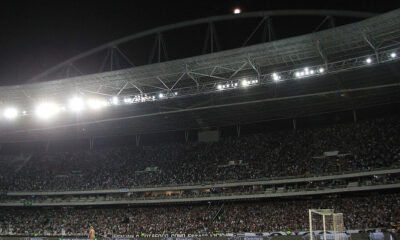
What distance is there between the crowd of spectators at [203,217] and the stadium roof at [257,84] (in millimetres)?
11437

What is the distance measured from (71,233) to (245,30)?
99.6 ft

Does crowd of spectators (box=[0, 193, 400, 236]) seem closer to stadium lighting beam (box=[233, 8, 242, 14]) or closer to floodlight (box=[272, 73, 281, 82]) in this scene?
floodlight (box=[272, 73, 281, 82])

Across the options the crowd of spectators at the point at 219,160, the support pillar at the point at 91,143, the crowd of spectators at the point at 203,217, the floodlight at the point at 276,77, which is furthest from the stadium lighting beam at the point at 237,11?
the support pillar at the point at 91,143

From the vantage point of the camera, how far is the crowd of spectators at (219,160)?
4009 centimetres

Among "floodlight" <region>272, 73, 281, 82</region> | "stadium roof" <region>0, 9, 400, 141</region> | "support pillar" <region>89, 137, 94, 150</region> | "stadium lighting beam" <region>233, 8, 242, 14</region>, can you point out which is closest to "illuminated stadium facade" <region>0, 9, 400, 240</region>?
"stadium roof" <region>0, 9, 400, 141</region>

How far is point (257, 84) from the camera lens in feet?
104

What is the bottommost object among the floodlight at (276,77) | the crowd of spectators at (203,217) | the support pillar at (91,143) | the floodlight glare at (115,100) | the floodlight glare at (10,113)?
the crowd of spectators at (203,217)

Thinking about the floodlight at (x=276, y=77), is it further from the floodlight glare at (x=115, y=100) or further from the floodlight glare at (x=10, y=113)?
the floodlight glare at (x=10, y=113)

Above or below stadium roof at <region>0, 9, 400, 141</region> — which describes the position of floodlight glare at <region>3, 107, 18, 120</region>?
below

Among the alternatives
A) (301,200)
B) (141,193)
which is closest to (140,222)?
(141,193)

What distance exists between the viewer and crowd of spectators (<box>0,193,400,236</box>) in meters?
33.7

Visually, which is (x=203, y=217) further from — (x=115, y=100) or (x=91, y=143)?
(x=91, y=143)

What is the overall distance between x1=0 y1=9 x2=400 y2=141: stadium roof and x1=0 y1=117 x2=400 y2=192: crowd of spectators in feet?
10.8

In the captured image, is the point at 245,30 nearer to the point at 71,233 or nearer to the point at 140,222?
the point at 140,222
